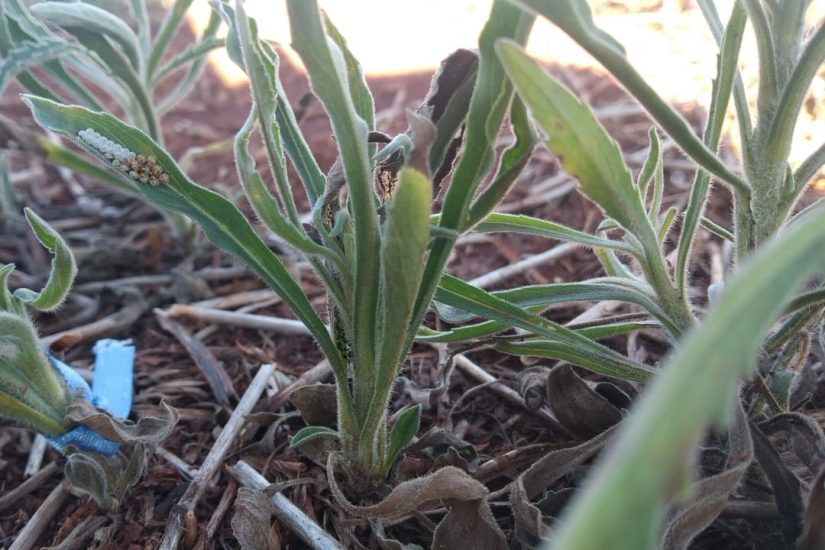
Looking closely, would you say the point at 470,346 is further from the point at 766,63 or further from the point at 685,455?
the point at 685,455

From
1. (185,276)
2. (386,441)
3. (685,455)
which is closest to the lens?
(685,455)

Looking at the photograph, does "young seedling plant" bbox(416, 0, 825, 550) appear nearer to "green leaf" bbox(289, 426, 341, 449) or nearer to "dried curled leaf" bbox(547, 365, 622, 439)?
"dried curled leaf" bbox(547, 365, 622, 439)

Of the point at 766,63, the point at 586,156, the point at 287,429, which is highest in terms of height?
the point at 766,63

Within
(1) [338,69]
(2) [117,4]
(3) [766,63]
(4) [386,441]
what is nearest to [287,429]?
(4) [386,441]

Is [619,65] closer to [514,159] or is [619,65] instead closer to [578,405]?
[514,159]

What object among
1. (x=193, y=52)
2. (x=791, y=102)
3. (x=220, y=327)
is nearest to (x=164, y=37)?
(x=193, y=52)

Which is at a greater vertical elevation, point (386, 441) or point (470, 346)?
point (470, 346)
